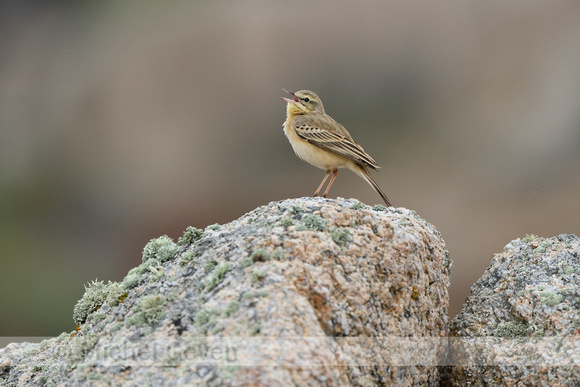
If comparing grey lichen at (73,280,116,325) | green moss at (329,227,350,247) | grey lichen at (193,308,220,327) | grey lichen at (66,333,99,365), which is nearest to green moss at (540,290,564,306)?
green moss at (329,227,350,247)

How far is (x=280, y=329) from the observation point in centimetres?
444

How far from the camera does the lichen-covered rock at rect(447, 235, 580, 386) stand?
5387mm

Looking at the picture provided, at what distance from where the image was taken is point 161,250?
6.20 m

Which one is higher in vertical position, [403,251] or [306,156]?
[306,156]

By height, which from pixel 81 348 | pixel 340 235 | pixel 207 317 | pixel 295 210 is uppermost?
pixel 295 210

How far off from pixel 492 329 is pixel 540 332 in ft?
1.74

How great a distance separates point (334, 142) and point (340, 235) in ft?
14.2

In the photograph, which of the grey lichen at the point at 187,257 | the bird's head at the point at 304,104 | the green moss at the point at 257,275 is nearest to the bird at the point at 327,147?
the bird's head at the point at 304,104

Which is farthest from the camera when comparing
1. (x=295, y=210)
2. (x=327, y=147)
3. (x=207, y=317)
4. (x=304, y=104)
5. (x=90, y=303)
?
(x=304, y=104)

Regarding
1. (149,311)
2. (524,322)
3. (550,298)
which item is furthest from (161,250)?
(550,298)

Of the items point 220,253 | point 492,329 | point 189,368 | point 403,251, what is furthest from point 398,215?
point 189,368

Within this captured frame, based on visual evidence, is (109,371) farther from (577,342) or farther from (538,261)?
(538,261)

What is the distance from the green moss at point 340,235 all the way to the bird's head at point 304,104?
5.59 metres

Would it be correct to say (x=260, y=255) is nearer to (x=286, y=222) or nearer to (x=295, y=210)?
(x=286, y=222)
